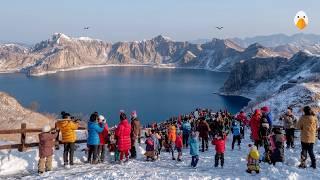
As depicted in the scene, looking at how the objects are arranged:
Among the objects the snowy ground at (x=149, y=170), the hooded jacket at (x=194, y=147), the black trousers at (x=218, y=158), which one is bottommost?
the snowy ground at (x=149, y=170)

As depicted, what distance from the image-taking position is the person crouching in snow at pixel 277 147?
1767 cm

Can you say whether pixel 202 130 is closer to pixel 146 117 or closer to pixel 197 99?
pixel 146 117

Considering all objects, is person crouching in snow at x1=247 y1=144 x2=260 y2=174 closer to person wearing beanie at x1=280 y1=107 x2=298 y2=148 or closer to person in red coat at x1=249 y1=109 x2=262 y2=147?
person in red coat at x1=249 y1=109 x2=262 y2=147

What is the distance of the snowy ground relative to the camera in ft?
51.6

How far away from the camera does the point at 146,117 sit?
129750 millimetres

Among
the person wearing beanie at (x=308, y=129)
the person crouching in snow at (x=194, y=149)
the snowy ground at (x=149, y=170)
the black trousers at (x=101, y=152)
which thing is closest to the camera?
the snowy ground at (x=149, y=170)

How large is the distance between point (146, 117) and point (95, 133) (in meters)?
112

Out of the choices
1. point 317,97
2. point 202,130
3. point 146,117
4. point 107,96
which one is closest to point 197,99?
point 107,96

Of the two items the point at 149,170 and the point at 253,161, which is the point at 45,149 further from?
the point at 253,161

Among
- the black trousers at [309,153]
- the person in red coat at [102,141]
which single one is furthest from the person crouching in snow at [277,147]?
the person in red coat at [102,141]

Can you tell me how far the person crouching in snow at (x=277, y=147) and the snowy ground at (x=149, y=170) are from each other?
0.29 m

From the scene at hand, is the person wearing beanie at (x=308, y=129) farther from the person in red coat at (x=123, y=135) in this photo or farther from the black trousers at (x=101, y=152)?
the black trousers at (x=101, y=152)

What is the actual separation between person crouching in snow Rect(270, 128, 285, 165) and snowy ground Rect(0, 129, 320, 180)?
287mm

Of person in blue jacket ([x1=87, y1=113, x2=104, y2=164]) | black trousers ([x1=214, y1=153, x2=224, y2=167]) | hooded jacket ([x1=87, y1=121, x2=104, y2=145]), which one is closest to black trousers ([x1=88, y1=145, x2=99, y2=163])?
person in blue jacket ([x1=87, y1=113, x2=104, y2=164])
